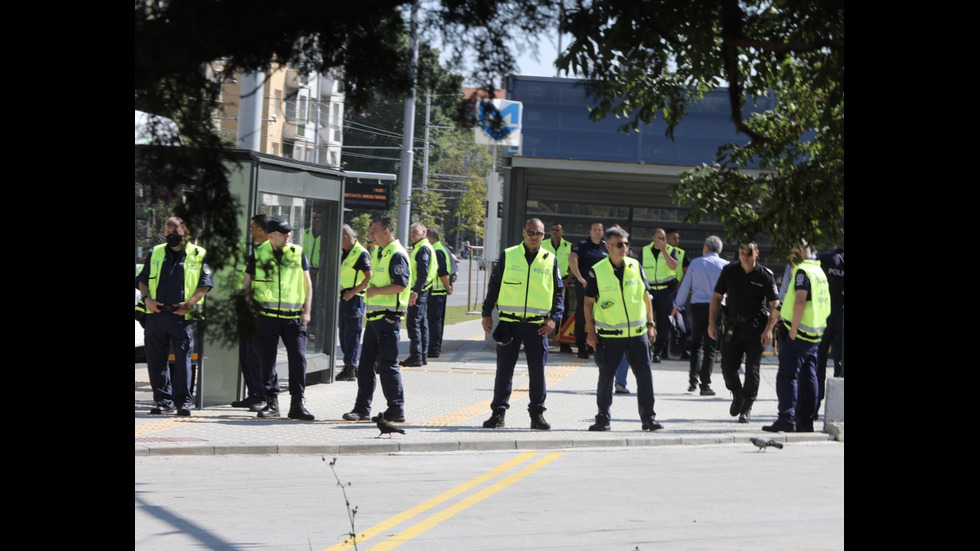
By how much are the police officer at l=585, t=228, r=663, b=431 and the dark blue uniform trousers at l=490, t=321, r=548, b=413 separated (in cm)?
51

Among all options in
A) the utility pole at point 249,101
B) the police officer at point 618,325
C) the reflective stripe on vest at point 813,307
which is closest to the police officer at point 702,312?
the reflective stripe on vest at point 813,307

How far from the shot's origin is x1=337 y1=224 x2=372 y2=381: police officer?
50.1 ft

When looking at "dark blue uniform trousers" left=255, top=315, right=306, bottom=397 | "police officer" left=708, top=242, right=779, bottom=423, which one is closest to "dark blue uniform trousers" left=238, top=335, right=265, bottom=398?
"dark blue uniform trousers" left=255, top=315, right=306, bottom=397

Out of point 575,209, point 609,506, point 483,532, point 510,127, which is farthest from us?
point 575,209

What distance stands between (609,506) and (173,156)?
18.7ft

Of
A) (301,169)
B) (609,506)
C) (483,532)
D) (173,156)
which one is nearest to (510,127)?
(173,156)

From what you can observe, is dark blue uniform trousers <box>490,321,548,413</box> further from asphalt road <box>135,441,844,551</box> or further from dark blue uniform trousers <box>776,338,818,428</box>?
dark blue uniform trousers <box>776,338,818,428</box>

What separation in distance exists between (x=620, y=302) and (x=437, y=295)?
7553 mm

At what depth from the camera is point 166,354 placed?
40.5ft

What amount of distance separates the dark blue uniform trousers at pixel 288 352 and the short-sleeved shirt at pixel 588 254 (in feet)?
24.3
